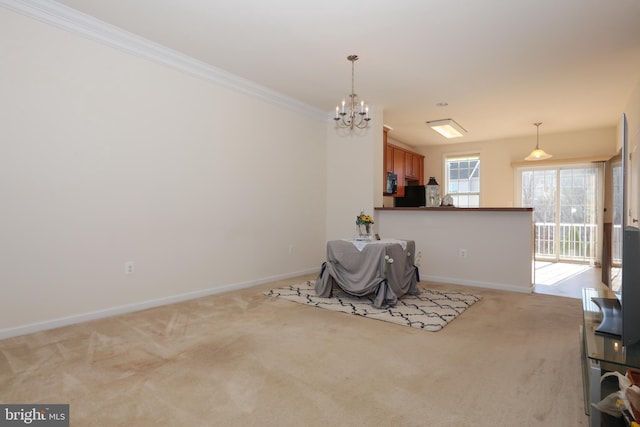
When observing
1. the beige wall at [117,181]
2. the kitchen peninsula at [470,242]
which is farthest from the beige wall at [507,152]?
the beige wall at [117,181]

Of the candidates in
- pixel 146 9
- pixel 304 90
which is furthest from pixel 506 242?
pixel 146 9

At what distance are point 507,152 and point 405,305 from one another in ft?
17.6

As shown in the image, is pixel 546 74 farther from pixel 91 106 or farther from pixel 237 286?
pixel 91 106

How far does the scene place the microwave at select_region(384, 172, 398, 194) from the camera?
6.39m

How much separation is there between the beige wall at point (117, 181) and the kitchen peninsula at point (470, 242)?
2.01m

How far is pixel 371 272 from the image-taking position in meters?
3.63

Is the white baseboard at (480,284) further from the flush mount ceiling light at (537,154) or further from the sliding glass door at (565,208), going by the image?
the sliding glass door at (565,208)

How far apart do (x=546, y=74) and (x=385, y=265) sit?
299cm

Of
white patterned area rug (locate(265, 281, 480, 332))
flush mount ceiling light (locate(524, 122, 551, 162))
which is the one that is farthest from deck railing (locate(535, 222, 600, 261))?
white patterned area rug (locate(265, 281, 480, 332))

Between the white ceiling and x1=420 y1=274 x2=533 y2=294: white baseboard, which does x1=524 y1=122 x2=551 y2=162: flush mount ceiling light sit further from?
x1=420 y1=274 x2=533 y2=294: white baseboard

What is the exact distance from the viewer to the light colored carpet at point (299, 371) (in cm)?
168

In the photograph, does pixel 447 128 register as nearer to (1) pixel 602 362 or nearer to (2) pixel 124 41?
(2) pixel 124 41

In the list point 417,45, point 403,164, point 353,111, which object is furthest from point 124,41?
point 403,164

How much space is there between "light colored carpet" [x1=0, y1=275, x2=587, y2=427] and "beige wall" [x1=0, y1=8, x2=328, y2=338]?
434 millimetres
